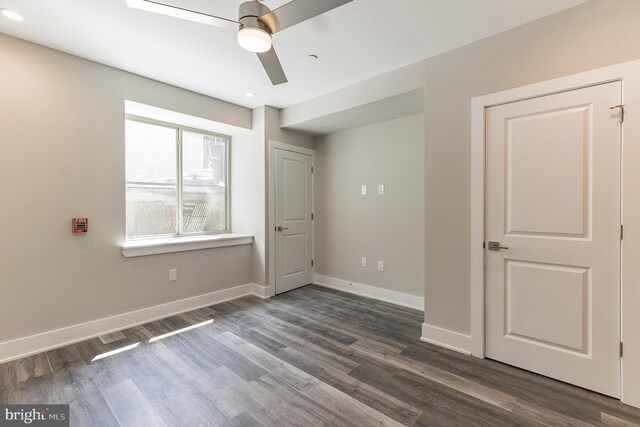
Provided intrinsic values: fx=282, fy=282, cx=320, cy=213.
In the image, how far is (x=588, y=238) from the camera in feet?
6.20

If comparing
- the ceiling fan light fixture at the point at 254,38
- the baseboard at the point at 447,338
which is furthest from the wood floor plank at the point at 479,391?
the ceiling fan light fixture at the point at 254,38

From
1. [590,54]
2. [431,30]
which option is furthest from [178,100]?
[590,54]

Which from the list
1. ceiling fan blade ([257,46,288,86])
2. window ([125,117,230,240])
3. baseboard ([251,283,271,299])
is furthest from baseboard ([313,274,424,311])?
ceiling fan blade ([257,46,288,86])

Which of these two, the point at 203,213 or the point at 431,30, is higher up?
the point at 431,30

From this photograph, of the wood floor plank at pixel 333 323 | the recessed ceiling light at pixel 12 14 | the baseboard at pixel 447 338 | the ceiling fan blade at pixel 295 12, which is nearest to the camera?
the ceiling fan blade at pixel 295 12

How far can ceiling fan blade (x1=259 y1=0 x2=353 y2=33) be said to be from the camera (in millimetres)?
1350

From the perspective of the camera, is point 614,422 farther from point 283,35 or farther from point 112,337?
point 112,337

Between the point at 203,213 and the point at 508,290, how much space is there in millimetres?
3650

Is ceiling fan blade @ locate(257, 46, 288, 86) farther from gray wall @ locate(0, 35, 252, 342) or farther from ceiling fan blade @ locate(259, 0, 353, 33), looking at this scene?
gray wall @ locate(0, 35, 252, 342)

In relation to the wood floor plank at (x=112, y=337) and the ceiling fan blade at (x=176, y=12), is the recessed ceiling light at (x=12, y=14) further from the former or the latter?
the wood floor plank at (x=112, y=337)

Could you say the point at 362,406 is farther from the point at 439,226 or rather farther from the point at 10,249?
the point at 10,249

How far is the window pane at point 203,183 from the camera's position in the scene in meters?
3.81

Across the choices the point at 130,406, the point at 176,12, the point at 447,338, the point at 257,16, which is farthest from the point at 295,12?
the point at 447,338

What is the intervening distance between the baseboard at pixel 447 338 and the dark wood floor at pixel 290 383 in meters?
0.08
